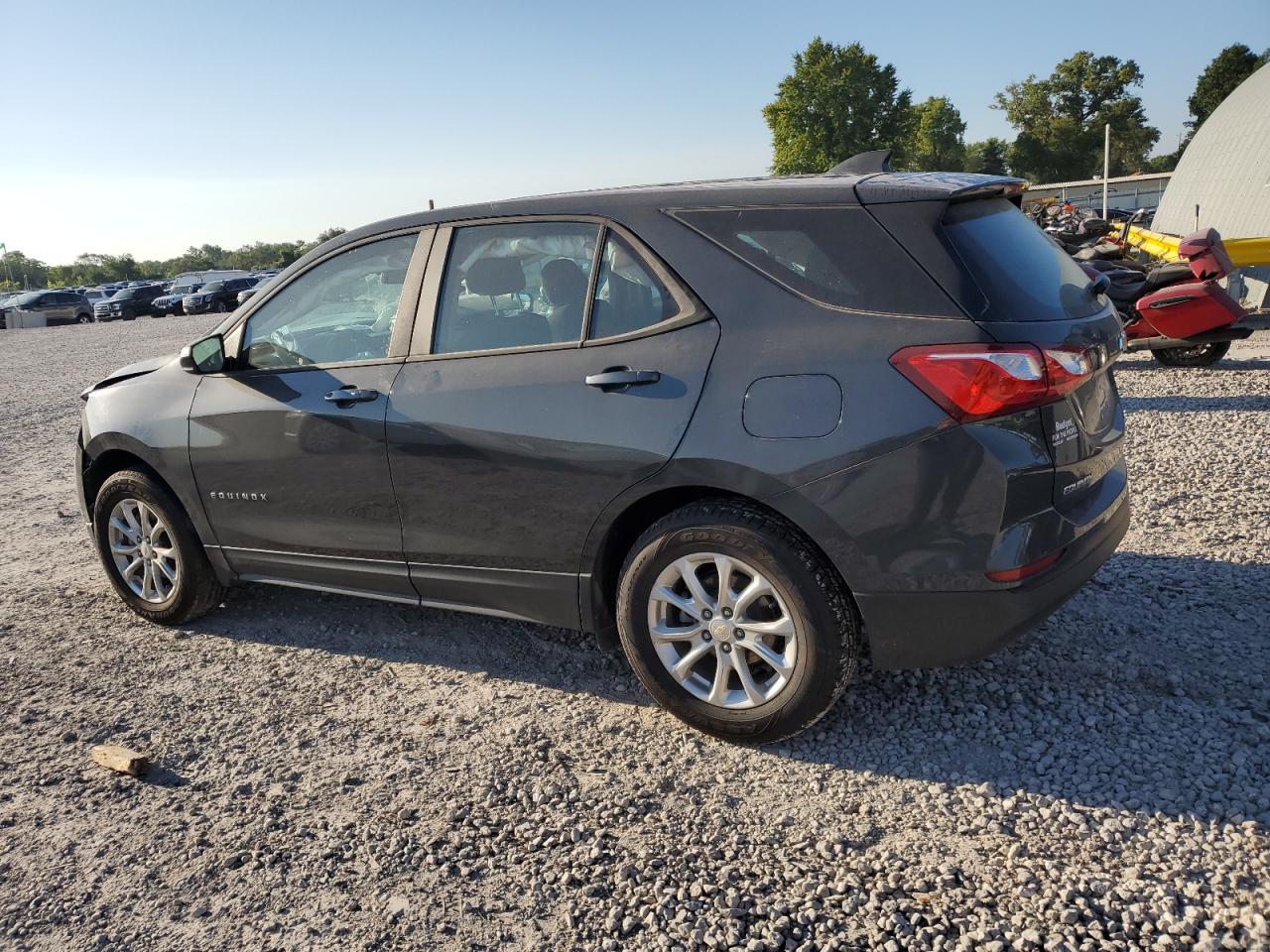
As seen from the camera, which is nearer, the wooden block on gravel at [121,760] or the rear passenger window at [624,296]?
the rear passenger window at [624,296]

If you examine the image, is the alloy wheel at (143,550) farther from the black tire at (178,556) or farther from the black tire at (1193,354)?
the black tire at (1193,354)

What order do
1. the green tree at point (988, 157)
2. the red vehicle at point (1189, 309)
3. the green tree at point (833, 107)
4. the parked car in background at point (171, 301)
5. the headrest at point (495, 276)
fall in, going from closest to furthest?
the headrest at point (495, 276) → the red vehicle at point (1189, 309) → the parked car in background at point (171, 301) → the green tree at point (833, 107) → the green tree at point (988, 157)

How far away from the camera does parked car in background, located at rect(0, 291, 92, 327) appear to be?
41812 mm

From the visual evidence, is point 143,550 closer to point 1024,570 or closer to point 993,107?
point 1024,570

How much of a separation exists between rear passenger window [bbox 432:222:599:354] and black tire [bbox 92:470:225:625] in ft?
5.72

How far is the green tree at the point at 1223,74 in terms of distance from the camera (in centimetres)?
9238

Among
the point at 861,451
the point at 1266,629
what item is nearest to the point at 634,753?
the point at 861,451

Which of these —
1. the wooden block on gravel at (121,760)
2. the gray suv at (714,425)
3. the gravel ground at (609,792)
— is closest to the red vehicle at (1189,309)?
the gravel ground at (609,792)

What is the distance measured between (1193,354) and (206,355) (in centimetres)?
922

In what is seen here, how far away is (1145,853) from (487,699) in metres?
2.30

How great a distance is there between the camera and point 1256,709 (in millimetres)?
3346

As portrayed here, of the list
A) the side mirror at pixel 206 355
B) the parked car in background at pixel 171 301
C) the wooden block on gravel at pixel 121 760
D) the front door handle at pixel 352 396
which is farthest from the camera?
the parked car in background at pixel 171 301

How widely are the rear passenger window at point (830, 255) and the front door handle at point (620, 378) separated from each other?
49cm

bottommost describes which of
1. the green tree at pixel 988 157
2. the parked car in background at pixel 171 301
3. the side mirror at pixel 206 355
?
the side mirror at pixel 206 355
